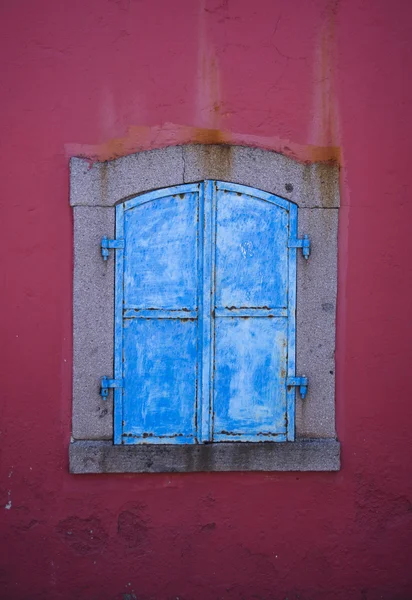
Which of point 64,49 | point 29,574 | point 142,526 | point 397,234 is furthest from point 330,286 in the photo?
point 29,574

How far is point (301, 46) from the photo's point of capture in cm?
370

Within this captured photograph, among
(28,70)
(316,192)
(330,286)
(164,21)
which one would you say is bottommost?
(330,286)

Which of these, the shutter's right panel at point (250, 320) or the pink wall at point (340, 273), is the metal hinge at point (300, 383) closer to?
the shutter's right panel at point (250, 320)

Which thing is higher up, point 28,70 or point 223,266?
point 28,70

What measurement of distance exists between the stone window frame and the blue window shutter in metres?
0.06

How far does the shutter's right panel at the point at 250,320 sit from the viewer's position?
3.75 m

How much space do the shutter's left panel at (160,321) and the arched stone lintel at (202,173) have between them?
11cm

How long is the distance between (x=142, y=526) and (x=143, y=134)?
221cm

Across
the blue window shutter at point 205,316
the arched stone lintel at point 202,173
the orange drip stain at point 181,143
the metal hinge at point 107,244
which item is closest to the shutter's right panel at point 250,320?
the blue window shutter at point 205,316

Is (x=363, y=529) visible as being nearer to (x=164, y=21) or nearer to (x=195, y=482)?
(x=195, y=482)

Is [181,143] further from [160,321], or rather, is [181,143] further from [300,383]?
[300,383]

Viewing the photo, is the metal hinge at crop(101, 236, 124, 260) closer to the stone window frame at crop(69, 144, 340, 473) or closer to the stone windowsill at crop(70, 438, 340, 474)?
the stone window frame at crop(69, 144, 340, 473)

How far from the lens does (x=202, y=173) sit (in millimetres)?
3686

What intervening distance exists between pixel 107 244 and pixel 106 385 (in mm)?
789
